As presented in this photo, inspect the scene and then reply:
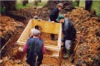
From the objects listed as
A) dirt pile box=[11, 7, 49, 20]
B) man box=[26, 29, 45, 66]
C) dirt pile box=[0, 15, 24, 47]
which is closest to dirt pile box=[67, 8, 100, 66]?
man box=[26, 29, 45, 66]

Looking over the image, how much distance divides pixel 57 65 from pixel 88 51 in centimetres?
123

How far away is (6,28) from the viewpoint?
1188cm

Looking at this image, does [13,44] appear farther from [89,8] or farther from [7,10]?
[89,8]

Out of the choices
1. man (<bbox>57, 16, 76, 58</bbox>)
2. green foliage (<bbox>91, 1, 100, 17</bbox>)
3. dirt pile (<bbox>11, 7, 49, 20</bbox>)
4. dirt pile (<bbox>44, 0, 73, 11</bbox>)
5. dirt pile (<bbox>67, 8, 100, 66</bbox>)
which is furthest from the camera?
dirt pile (<bbox>44, 0, 73, 11</bbox>)

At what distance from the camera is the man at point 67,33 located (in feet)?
31.0

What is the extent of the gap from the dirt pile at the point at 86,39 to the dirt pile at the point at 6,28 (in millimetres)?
2868

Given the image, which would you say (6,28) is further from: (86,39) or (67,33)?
(86,39)

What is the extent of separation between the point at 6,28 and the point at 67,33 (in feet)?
11.3

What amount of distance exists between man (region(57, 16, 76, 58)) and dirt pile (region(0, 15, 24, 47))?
2619 mm

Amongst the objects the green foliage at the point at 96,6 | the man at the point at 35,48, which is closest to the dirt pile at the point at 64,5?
the green foliage at the point at 96,6

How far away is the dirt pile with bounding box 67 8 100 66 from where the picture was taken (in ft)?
27.6

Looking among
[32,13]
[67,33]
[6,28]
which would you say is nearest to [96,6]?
[32,13]

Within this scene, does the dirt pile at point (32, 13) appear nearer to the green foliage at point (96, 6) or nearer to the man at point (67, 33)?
the green foliage at point (96, 6)

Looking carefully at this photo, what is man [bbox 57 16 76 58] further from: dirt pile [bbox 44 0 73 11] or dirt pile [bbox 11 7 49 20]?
dirt pile [bbox 44 0 73 11]
